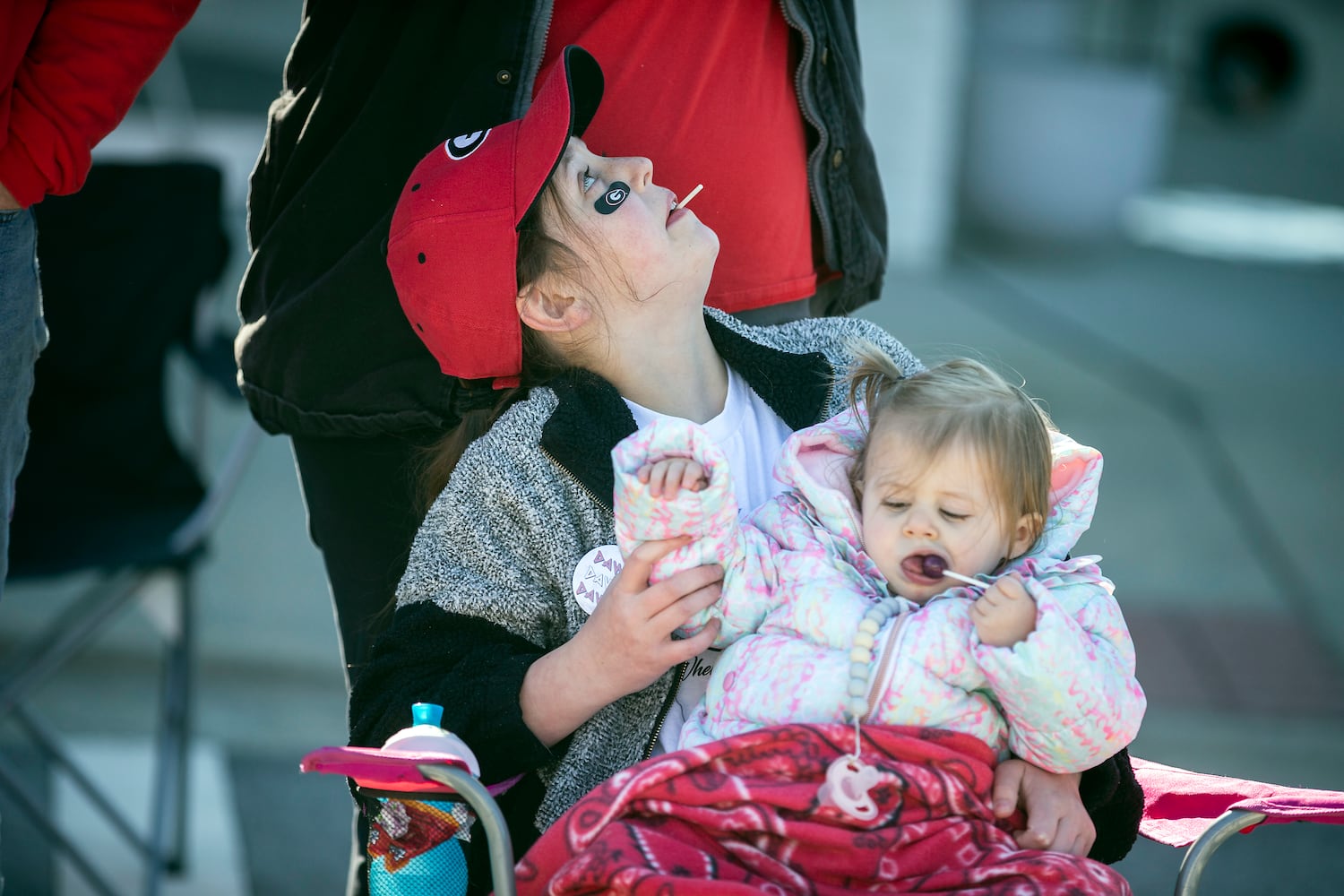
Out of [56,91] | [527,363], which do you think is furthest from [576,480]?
[56,91]

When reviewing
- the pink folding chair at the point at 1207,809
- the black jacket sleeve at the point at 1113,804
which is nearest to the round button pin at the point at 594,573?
the black jacket sleeve at the point at 1113,804

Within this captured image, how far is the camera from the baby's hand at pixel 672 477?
1608 mm

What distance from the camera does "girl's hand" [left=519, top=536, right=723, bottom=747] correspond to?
168 cm

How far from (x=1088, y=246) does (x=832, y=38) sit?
6.29 metres

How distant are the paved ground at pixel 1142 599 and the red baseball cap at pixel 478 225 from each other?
712 mm

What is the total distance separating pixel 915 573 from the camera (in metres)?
1.74

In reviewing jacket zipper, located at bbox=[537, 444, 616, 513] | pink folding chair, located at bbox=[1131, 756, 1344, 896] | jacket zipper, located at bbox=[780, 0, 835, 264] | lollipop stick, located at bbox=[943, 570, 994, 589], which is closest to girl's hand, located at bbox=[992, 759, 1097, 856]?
pink folding chair, located at bbox=[1131, 756, 1344, 896]

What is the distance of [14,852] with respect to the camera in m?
3.33

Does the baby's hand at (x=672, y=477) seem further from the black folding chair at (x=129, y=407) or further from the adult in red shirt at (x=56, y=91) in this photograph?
the black folding chair at (x=129, y=407)

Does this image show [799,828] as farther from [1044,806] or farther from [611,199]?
[611,199]

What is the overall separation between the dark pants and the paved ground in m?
0.87

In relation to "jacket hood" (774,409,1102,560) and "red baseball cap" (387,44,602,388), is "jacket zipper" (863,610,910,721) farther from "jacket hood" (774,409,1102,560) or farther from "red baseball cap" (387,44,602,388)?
"red baseball cap" (387,44,602,388)

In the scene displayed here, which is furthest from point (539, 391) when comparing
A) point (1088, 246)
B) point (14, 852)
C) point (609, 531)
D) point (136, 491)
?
point (1088, 246)

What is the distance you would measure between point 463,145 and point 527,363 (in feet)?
1.11
